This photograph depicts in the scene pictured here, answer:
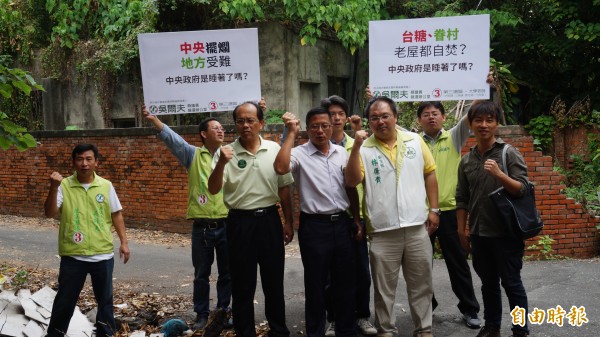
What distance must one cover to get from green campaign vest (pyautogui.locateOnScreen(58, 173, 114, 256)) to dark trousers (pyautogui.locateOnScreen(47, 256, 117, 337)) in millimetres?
108

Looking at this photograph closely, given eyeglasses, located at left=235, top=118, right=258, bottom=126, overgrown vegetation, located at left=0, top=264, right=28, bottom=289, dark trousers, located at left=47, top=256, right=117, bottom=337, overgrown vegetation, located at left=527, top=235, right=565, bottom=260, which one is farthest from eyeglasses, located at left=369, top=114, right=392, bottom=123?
overgrown vegetation, located at left=0, top=264, right=28, bottom=289

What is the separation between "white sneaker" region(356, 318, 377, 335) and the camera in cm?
519

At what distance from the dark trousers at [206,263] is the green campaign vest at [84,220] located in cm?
83

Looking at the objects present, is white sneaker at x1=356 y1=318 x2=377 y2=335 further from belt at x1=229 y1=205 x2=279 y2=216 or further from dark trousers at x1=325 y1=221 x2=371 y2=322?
belt at x1=229 y1=205 x2=279 y2=216

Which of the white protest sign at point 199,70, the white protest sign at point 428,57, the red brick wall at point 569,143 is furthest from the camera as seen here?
the red brick wall at point 569,143

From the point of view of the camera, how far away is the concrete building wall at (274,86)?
12.8 metres

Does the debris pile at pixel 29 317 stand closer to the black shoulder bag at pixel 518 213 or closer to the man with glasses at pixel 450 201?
the man with glasses at pixel 450 201

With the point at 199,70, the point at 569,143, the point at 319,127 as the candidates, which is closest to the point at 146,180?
the point at 199,70

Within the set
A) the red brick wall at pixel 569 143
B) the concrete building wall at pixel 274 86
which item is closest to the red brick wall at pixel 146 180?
the concrete building wall at pixel 274 86

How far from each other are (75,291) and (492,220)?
333 centimetres

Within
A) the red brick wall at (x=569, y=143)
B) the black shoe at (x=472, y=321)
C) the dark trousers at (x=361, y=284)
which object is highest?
the red brick wall at (x=569, y=143)

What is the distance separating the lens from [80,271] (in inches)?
190

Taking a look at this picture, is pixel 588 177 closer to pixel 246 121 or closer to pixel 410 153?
pixel 410 153

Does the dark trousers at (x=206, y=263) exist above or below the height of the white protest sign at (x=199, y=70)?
below
